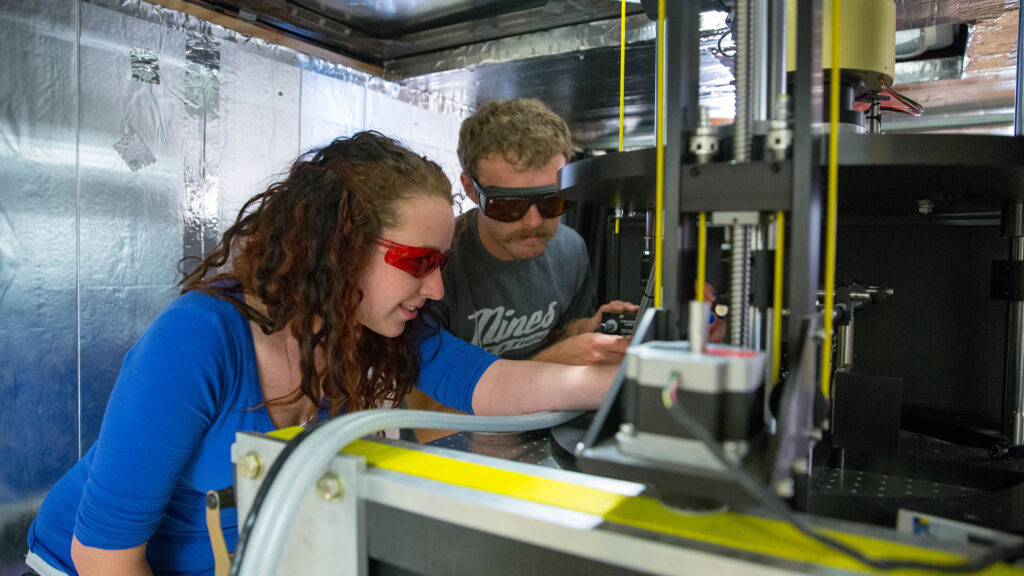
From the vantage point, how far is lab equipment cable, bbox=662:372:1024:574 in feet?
1.21

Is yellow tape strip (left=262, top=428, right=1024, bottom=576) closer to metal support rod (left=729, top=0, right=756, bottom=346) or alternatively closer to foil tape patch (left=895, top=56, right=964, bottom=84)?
metal support rod (left=729, top=0, right=756, bottom=346)

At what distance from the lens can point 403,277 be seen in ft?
3.43

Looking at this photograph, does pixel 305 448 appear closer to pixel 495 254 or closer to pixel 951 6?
pixel 495 254

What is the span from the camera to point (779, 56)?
0.57 meters

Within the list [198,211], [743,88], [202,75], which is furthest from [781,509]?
[202,75]

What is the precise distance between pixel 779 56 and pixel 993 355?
3.02 ft

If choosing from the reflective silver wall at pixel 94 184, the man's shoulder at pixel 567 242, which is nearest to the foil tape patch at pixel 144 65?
the reflective silver wall at pixel 94 184

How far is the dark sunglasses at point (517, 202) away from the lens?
5.00 feet

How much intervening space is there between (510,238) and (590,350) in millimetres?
550

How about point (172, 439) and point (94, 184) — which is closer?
point (172, 439)

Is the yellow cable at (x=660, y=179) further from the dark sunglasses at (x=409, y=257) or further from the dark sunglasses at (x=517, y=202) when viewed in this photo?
the dark sunglasses at (x=517, y=202)

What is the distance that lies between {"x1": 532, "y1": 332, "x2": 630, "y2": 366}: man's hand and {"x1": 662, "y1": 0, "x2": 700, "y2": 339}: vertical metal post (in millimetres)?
562

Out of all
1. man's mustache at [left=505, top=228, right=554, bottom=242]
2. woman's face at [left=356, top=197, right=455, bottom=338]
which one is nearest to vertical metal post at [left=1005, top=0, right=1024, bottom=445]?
woman's face at [left=356, top=197, right=455, bottom=338]

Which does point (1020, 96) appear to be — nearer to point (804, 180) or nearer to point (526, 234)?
point (804, 180)
